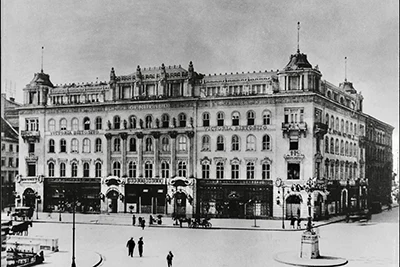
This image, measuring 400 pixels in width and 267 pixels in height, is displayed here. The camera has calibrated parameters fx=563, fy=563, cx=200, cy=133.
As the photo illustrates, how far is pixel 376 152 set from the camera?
1096cm

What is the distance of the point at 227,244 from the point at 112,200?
11.0 feet

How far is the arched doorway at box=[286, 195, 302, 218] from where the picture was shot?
38.6 feet

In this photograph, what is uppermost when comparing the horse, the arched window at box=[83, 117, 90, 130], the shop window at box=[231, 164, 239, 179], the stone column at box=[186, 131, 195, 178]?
the arched window at box=[83, 117, 90, 130]

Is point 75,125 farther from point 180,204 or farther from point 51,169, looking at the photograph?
point 180,204

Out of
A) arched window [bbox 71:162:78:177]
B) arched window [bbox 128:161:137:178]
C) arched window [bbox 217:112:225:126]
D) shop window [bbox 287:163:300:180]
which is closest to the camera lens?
shop window [bbox 287:163:300:180]

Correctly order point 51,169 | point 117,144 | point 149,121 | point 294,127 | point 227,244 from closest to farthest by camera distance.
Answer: point 227,244
point 294,127
point 149,121
point 51,169
point 117,144

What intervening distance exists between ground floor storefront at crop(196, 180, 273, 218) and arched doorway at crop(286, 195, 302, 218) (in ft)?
1.25

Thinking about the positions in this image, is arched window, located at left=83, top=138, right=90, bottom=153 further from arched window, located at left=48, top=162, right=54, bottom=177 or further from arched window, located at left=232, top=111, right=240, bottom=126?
arched window, located at left=232, top=111, right=240, bottom=126

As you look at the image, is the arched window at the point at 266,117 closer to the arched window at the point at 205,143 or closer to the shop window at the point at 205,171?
the arched window at the point at 205,143

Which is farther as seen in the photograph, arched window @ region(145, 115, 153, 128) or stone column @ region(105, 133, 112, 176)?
stone column @ region(105, 133, 112, 176)

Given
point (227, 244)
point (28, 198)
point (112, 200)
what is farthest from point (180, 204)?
point (28, 198)

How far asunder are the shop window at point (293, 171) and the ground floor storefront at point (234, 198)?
1.69 ft

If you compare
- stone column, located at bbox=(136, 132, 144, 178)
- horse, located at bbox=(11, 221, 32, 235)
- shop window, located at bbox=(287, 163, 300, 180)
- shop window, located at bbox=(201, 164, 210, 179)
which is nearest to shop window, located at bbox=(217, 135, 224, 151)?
shop window, located at bbox=(201, 164, 210, 179)

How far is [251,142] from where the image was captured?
1237cm
